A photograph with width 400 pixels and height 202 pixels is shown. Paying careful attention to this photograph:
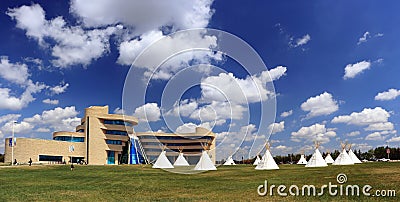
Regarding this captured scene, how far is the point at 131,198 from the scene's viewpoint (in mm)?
24531

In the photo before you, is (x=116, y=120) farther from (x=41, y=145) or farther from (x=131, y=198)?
(x=131, y=198)

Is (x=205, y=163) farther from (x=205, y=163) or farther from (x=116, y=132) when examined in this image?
(x=116, y=132)

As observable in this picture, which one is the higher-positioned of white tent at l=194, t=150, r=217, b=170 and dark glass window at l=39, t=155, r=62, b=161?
white tent at l=194, t=150, r=217, b=170

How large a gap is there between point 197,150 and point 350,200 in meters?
113

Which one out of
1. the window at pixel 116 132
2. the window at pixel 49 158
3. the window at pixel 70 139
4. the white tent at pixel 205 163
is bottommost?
the window at pixel 49 158

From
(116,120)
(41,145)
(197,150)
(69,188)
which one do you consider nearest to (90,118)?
(116,120)

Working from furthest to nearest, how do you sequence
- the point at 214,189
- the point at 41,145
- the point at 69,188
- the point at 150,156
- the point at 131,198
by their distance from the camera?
the point at 150,156 < the point at 41,145 < the point at 69,188 < the point at 214,189 < the point at 131,198

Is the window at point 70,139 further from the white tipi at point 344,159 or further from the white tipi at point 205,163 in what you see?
the white tipi at point 344,159

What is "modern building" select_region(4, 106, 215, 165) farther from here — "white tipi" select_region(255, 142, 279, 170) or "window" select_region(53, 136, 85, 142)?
"white tipi" select_region(255, 142, 279, 170)

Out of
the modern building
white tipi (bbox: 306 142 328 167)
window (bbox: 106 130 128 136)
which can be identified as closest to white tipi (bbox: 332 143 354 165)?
white tipi (bbox: 306 142 328 167)

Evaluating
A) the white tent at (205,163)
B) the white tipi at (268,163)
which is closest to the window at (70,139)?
the white tent at (205,163)

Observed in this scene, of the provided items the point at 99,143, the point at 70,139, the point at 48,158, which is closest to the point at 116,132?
the point at 99,143

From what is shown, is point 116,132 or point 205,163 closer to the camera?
point 205,163

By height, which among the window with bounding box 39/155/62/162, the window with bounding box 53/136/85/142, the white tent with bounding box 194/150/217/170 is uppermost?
the window with bounding box 53/136/85/142
